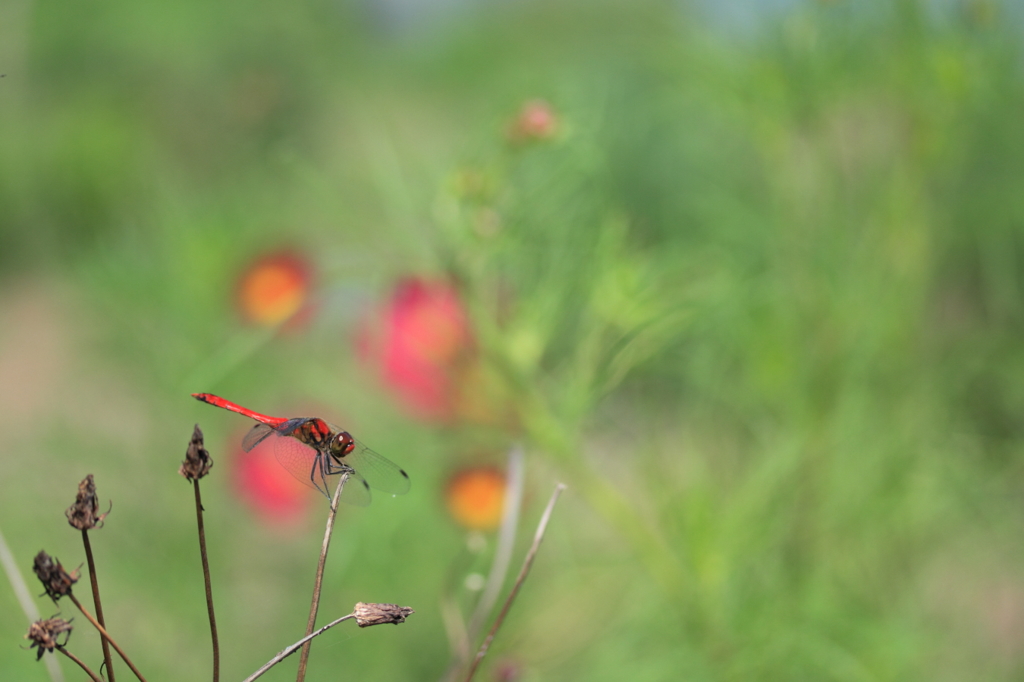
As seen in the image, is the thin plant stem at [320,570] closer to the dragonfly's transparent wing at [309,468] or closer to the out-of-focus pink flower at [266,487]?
the dragonfly's transparent wing at [309,468]

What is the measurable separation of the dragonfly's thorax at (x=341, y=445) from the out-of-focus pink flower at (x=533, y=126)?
0.16 m

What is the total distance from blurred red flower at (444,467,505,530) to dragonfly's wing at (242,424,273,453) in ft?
0.81

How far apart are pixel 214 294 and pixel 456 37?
1432 millimetres

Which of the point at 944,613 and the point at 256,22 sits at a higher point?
the point at 256,22

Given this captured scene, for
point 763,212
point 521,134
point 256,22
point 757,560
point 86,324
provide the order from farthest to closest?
1. point 256,22
2. point 86,324
3. point 763,212
4. point 757,560
5. point 521,134

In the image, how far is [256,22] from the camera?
163 cm

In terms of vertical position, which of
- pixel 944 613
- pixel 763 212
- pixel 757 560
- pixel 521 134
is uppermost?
pixel 521 134

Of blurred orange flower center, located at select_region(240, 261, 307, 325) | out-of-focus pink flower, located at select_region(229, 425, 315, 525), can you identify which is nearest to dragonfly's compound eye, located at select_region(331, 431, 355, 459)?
blurred orange flower center, located at select_region(240, 261, 307, 325)

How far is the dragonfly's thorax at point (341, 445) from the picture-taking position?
159mm

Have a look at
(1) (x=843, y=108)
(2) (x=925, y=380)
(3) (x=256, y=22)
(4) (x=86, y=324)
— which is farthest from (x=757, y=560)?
(3) (x=256, y=22)

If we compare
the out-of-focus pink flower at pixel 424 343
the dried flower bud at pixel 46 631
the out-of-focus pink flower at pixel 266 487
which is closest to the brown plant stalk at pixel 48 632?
the dried flower bud at pixel 46 631

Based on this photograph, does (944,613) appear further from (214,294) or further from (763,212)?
(214,294)

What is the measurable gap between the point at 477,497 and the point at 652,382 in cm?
16

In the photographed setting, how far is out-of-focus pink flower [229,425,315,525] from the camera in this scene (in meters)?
0.51
